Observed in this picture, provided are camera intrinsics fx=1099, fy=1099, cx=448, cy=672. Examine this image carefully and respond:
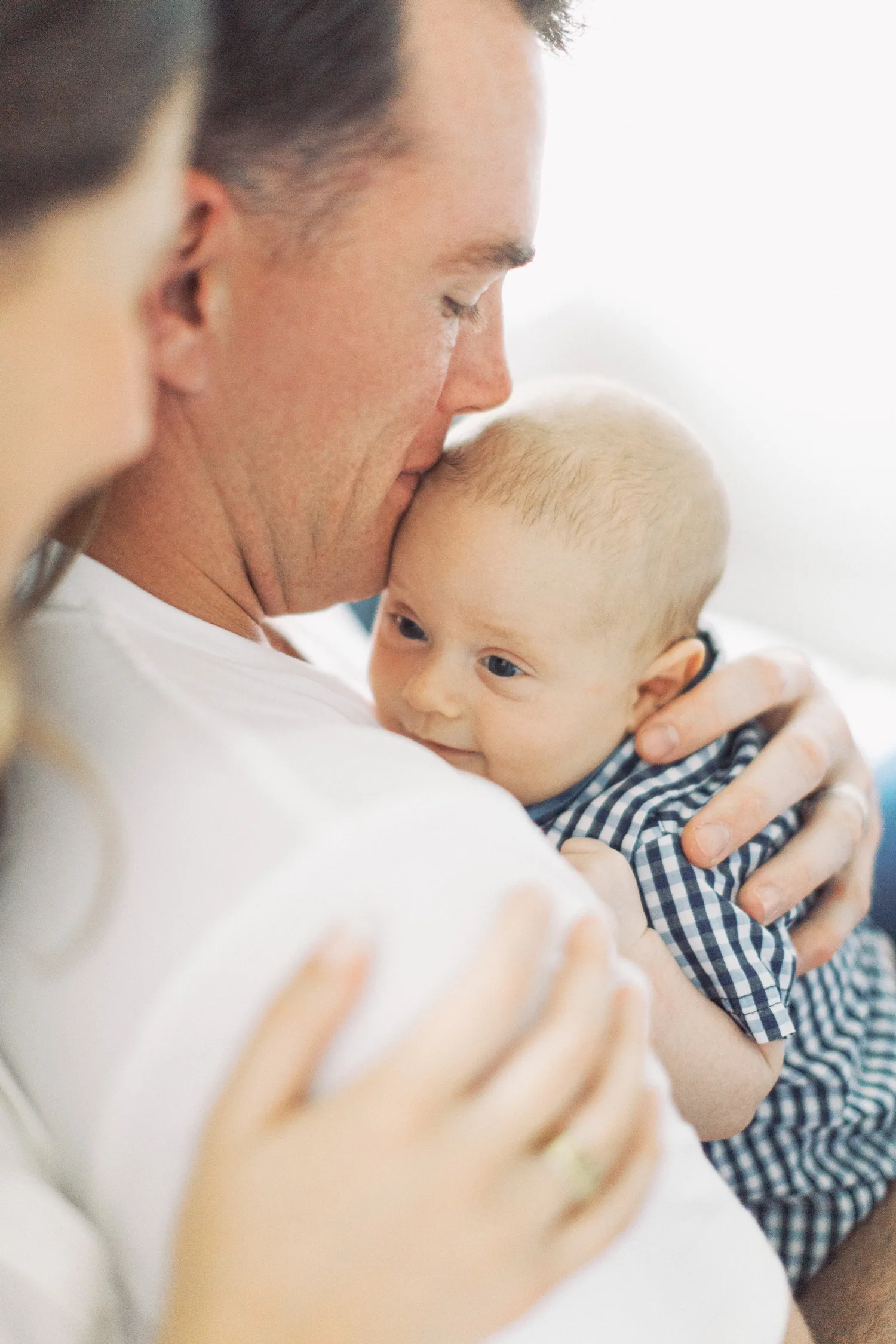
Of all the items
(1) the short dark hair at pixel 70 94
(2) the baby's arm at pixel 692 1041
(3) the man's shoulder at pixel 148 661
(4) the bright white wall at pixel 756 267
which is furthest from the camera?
(4) the bright white wall at pixel 756 267

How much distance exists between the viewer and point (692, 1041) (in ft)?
3.53

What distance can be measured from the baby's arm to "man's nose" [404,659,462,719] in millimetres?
236

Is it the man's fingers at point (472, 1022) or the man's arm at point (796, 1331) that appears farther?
the man's arm at point (796, 1331)

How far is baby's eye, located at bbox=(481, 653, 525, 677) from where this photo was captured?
4.19ft

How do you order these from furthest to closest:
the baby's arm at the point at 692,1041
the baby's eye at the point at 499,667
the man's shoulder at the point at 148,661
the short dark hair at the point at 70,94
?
1. the baby's eye at the point at 499,667
2. the baby's arm at the point at 692,1041
3. the man's shoulder at the point at 148,661
4. the short dark hair at the point at 70,94

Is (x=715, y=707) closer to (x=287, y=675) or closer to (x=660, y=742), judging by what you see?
(x=660, y=742)

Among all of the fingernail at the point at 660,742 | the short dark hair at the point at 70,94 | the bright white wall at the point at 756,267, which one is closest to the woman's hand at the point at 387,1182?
the short dark hair at the point at 70,94

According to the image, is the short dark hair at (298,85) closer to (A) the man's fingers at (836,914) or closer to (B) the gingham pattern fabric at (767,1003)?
(B) the gingham pattern fabric at (767,1003)

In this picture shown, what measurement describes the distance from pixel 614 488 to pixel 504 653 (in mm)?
224

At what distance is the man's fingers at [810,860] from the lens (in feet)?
3.89

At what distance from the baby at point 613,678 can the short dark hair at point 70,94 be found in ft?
2.23

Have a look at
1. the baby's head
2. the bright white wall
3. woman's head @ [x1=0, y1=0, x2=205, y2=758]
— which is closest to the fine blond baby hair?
the baby's head

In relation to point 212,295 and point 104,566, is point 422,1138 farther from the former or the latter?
point 212,295

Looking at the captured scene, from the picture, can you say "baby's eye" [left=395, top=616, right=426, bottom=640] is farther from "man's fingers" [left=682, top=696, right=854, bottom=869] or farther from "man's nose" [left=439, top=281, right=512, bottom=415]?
"man's fingers" [left=682, top=696, right=854, bottom=869]
